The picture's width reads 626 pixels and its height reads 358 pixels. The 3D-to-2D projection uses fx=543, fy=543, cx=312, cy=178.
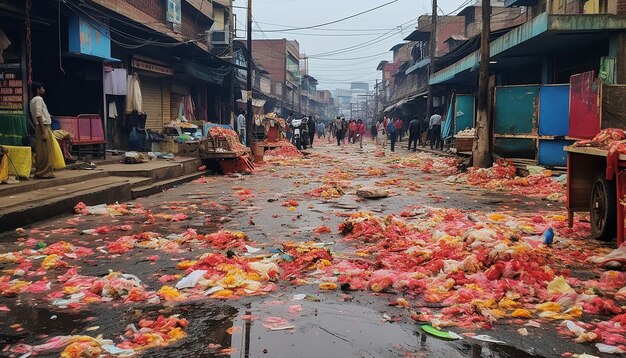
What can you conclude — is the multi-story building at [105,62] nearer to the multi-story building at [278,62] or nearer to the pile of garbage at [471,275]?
the pile of garbage at [471,275]

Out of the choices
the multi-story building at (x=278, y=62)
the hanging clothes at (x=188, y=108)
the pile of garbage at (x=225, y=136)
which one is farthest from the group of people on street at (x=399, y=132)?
the multi-story building at (x=278, y=62)

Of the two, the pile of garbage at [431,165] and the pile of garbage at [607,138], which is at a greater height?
the pile of garbage at [607,138]

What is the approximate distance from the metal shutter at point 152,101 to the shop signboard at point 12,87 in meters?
9.16

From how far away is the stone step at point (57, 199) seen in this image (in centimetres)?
805

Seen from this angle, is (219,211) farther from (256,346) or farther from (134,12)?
(134,12)

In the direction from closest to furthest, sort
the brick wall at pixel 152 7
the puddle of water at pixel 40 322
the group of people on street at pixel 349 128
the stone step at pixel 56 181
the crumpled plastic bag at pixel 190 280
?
the puddle of water at pixel 40 322 → the crumpled plastic bag at pixel 190 280 → the stone step at pixel 56 181 → the brick wall at pixel 152 7 → the group of people on street at pixel 349 128

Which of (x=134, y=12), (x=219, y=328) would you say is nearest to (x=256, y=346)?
(x=219, y=328)

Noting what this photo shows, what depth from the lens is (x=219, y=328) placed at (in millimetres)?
4152

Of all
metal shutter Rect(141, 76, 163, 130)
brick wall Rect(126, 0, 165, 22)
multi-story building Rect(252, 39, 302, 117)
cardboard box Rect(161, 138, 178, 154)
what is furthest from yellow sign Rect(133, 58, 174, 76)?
multi-story building Rect(252, 39, 302, 117)

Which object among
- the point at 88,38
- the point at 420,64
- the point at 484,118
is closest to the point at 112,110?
the point at 88,38

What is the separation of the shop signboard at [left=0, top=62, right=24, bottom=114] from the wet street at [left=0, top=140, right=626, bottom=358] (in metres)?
4.65

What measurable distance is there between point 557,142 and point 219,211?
32.4 ft

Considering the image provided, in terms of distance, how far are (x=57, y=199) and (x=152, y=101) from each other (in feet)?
45.9

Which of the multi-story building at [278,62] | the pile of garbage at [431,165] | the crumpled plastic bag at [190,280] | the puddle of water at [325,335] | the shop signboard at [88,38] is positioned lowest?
the puddle of water at [325,335]
